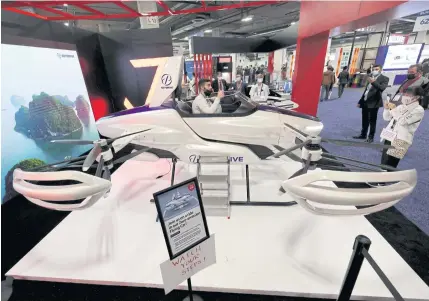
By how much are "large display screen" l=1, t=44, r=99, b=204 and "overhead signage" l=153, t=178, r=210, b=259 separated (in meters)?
3.45

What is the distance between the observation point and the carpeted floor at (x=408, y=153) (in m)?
2.70

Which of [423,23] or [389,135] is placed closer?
[389,135]

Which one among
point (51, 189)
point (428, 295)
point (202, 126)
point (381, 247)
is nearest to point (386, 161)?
point (381, 247)

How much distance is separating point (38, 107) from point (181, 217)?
409cm

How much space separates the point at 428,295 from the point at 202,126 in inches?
93.2

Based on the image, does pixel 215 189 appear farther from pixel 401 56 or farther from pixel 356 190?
pixel 401 56

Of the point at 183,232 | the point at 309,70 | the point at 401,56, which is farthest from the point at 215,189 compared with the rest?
the point at 401,56

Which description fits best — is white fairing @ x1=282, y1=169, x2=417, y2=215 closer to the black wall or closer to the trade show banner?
the trade show banner

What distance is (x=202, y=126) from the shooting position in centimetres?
252

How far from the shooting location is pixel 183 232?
3.61 ft

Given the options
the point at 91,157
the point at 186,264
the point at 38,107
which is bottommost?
the point at 186,264

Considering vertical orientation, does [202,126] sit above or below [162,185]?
above

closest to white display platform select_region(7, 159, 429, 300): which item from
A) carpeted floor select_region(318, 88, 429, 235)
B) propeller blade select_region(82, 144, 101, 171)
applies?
propeller blade select_region(82, 144, 101, 171)

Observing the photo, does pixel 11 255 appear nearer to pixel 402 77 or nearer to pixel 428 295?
pixel 428 295
